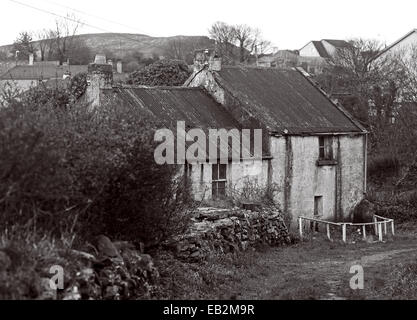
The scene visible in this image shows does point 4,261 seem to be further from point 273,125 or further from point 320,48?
point 320,48

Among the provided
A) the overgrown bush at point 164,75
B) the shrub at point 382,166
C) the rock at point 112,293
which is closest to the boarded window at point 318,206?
the shrub at point 382,166

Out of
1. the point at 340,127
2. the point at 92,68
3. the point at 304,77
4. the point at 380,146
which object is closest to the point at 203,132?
the point at 92,68

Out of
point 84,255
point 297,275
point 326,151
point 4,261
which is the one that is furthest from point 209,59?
point 4,261

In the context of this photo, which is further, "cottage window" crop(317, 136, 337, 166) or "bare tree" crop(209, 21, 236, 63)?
"bare tree" crop(209, 21, 236, 63)

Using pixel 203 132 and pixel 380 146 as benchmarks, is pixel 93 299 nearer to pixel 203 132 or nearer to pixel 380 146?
pixel 203 132

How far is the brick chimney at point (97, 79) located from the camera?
2603 cm

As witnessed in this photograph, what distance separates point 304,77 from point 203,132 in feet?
33.0

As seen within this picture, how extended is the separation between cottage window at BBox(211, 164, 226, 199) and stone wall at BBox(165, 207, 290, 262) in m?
3.03

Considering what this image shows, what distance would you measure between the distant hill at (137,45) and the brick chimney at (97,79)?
67.3 metres

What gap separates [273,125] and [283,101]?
310 cm

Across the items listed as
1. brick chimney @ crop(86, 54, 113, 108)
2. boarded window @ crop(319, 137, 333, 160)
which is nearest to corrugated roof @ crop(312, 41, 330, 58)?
boarded window @ crop(319, 137, 333, 160)

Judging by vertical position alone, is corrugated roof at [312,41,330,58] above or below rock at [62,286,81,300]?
above

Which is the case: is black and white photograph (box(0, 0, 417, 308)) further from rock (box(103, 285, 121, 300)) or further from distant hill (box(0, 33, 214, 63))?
distant hill (box(0, 33, 214, 63))

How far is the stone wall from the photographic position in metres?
16.8
